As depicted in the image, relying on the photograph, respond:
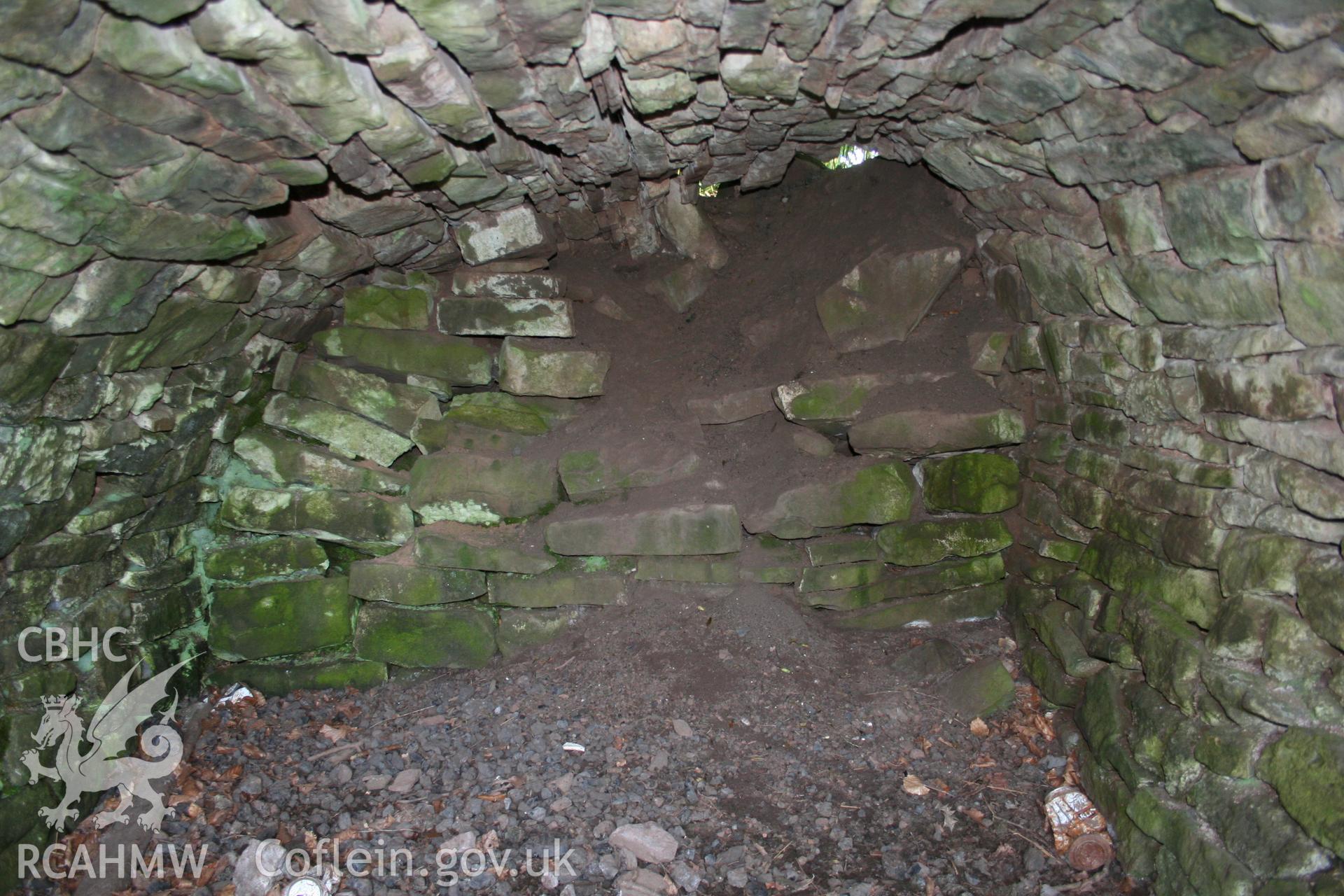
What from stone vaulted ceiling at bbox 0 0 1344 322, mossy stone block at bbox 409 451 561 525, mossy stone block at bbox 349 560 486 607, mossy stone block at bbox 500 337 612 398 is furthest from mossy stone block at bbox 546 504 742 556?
stone vaulted ceiling at bbox 0 0 1344 322

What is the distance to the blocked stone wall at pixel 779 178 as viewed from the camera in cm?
202

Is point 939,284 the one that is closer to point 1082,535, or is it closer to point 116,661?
point 1082,535

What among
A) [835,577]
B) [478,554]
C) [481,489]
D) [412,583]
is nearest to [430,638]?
[412,583]

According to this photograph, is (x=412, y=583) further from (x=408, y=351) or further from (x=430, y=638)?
(x=408, y=351)

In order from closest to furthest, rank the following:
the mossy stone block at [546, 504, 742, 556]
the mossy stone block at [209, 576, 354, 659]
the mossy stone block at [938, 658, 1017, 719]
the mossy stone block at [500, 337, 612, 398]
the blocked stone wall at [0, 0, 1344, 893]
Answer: the blocked stone wall at [0, 0, 1344, 893] < the mossy stone block at [938, 658, 1017, 719] < the mossy stone block at [546, 504, 742, 556] < the mossy stone block at [209, 576, 354, 659] < the mossy stone block at [500, 337, 612, 398]

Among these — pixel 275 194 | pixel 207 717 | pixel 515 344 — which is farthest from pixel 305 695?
pixel 275 194

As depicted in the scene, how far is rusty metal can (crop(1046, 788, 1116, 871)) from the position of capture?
9.51 feet

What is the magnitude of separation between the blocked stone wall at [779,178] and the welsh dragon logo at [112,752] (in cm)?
10

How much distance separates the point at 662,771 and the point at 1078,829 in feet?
4.86

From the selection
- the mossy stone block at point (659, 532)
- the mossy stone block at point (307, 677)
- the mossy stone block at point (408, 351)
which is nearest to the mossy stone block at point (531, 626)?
the mossy stone block at point (659, 532)

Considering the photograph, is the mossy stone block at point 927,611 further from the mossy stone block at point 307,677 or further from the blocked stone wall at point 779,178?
the mossy stone block at point 307,677

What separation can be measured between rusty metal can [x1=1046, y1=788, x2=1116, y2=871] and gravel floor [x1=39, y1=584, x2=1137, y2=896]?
0.05 m

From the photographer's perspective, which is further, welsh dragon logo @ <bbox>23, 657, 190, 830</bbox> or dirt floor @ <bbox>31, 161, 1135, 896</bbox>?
welsh dragon logo @ <bbox>23, 657, 190, 830</bbox>

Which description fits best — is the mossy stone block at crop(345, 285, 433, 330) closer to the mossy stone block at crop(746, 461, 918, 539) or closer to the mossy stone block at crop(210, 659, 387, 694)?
the mossy stone block at crop(210, 659, 387, 694)
